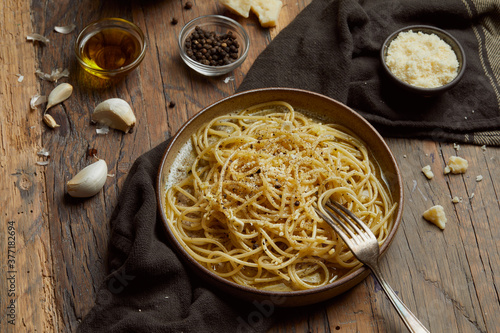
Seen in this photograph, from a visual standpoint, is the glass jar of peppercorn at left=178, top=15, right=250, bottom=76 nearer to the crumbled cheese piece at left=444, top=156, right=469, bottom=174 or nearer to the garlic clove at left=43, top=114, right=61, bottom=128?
the garlic clove at left=43, top=114, right=61, bottom=128

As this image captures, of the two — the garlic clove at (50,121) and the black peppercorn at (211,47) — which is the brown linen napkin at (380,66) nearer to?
the black peppercorn at (211,47)

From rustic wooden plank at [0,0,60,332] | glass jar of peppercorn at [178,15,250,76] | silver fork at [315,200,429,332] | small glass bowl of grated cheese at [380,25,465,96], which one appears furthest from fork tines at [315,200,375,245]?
rustic wooden plank at [0,0,60,332]

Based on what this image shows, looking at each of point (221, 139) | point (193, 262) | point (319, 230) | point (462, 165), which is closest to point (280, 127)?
point (221, 139)

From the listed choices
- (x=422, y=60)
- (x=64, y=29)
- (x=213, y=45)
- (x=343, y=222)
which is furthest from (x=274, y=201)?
(x=64, y=29)

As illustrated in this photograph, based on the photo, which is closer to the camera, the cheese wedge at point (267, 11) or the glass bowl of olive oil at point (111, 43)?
the glass bowl of olive oil at point (111, 43)

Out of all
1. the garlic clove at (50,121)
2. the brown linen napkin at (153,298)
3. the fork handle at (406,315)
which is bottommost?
the brown linen napkin at (153,298)

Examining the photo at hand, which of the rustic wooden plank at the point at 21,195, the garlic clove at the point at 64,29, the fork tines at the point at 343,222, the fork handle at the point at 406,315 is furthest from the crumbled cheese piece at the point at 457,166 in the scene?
the garlic clove at the point at 64,29

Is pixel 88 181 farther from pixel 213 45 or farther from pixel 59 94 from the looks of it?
pixel 213 45
